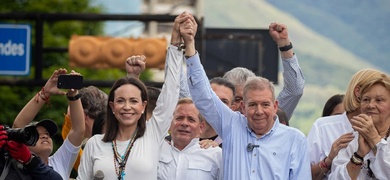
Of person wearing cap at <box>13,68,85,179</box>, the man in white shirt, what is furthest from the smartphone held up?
the man in white shirt

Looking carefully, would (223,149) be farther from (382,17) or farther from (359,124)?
(382,17)

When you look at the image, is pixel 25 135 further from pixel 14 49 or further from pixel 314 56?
pixel 314 56

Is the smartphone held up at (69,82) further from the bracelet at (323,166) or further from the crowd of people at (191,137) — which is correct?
the bracelet at (323,166)

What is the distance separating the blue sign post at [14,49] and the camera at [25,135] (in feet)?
26.1

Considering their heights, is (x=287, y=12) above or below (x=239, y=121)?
above

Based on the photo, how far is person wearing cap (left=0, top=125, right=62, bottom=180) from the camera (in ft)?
28.6

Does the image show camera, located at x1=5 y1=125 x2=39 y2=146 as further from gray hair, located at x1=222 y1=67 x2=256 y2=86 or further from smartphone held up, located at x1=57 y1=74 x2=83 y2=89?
gray hair, located at x1=222 y1=67 x2=256 y2=86

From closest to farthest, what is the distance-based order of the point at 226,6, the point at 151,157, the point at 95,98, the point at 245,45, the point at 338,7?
the point at 151,157 < the point at 95,98 < the point at 245,45 < the point at 338,7 < the point at 226,6

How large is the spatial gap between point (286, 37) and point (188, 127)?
3.48ft

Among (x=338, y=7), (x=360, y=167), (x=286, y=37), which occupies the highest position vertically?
(x=338, y=7)

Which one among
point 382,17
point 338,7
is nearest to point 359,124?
point 382,17

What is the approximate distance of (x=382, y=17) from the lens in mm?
33188

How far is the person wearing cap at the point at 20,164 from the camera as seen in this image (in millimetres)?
8711

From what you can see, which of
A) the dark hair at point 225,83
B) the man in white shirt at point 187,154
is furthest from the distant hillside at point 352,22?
the man in white shirt at point 187,154
